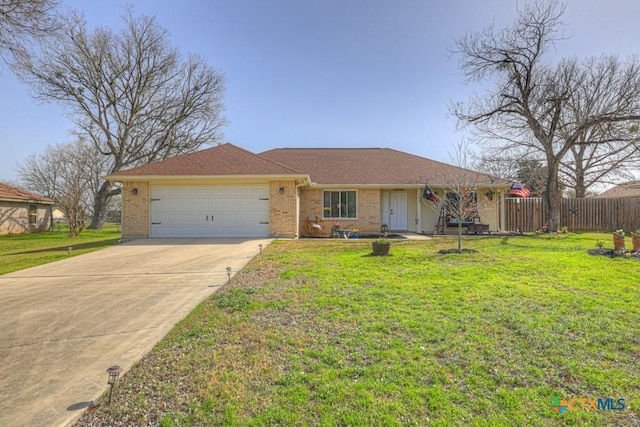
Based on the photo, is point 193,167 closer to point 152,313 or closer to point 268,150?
point 268,150

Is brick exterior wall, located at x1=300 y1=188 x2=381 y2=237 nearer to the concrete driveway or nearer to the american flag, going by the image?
the american flag

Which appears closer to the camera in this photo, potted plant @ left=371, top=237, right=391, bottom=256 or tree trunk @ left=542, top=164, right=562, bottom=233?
potted plant @ left=371, top=237, right=391, bottom=256

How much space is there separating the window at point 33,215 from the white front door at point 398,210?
2490cm

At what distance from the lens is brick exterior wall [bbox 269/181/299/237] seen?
1266 centimetres

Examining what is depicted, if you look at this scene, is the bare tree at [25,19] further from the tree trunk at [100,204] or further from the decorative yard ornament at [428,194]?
the tree trunk at [100,204]

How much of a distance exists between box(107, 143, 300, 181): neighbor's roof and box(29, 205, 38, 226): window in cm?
1551

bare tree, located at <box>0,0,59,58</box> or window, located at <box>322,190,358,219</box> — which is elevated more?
bare tree, located at <box>0,0,59,58</box>

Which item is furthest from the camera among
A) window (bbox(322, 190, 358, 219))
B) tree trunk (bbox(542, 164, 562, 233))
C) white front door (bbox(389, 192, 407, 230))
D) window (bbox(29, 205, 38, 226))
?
window (bbox(29, 205, 38, 226))

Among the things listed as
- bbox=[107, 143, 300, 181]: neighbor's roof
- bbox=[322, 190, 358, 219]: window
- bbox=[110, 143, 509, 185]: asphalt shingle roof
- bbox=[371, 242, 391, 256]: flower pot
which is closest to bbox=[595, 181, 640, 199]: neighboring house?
bbox=[110, 143, 509, 185]: asphalt shingle roof

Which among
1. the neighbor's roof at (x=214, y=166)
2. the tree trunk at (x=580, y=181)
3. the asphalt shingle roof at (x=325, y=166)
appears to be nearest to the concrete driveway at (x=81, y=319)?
the neighbor's roof at (x=214, y=166)

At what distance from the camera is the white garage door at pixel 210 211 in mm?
12781

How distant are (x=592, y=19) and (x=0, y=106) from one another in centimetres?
2237

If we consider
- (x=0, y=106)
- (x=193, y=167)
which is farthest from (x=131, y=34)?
(x=193, y=167)

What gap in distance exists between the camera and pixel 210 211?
12820 millimetres
